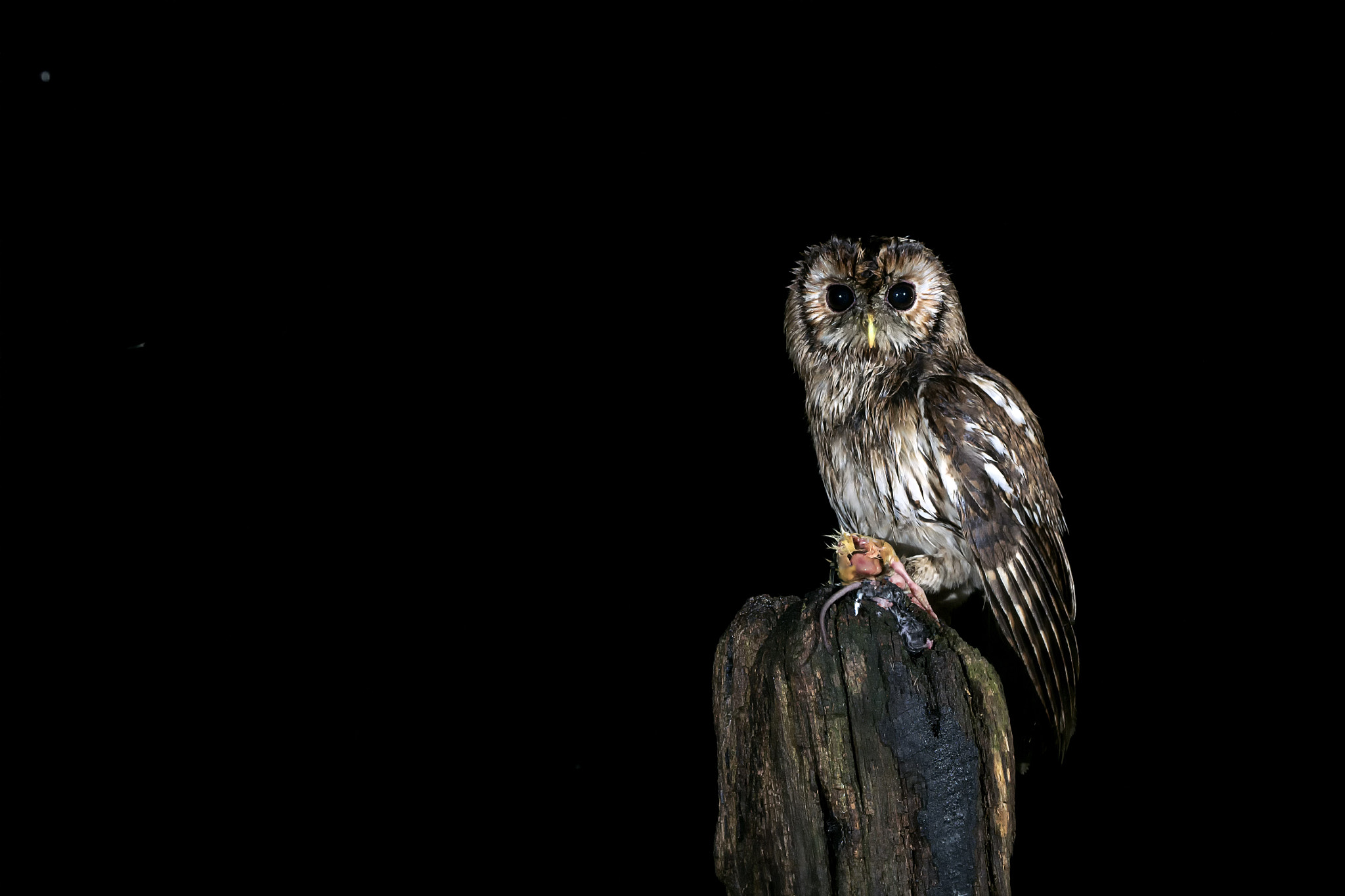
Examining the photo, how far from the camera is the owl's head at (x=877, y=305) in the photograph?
1829 mm

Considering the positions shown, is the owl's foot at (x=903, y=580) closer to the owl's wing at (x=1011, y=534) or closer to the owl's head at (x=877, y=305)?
the owl's wing at (x=1011, y=534)

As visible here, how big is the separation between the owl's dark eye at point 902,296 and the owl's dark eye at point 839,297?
75mm

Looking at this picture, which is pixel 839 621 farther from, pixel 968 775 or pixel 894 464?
pixel 894 464

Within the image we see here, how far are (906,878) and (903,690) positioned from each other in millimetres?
257

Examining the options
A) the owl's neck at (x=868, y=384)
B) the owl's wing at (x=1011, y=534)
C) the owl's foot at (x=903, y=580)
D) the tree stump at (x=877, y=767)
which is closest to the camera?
the tree stump at (x=877, y=767)

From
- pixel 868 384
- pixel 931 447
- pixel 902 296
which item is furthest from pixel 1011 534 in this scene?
pixel 902 296

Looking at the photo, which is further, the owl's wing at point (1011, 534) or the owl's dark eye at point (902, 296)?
the owl's dark eye at point (902, 296)

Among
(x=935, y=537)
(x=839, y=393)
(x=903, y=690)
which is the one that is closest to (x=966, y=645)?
(x=903, y=690)

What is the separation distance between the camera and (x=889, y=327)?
72.7 inches

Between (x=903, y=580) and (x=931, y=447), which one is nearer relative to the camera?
(x=903, y=580)

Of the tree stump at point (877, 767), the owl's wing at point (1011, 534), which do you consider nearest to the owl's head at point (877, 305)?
the owl's wing at point (1011, 534)

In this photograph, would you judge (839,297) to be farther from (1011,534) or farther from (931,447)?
(1011,534)

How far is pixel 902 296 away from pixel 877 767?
35.5 inches

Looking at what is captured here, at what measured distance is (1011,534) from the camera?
1.74 m
